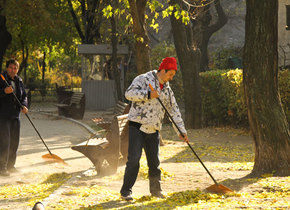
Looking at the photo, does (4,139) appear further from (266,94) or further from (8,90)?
(266,94)

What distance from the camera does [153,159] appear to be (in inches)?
258

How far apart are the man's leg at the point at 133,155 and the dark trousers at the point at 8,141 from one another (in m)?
3.03

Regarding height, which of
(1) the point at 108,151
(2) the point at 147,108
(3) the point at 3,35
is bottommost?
(1) the point at 108,151

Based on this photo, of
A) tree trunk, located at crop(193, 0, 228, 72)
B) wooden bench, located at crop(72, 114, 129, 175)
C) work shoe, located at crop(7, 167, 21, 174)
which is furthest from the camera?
tree trunk, located at crop(193, 0, 228, 72)

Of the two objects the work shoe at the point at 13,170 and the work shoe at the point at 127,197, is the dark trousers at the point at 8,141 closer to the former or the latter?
the work shoe at the point at 13,170

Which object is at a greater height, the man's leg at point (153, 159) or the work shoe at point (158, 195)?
the man's leg at point (153, 159)

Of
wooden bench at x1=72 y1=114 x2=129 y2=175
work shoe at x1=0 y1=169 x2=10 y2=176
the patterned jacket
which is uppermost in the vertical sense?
the patterned jacket

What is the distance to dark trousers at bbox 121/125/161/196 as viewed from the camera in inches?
248

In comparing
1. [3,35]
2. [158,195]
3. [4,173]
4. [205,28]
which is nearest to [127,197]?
[158,195]

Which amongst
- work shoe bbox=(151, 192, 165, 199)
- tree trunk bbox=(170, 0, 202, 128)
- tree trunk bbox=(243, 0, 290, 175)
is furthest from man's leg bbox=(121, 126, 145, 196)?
tree trunk bbox=(170, 0, 202, 128)

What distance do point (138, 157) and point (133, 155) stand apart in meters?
0.07

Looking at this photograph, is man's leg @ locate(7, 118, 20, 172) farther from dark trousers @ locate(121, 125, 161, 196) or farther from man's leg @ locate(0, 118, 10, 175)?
dark trousers @ locate(121, 125, 161, 196)

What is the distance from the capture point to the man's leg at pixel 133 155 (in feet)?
20.6

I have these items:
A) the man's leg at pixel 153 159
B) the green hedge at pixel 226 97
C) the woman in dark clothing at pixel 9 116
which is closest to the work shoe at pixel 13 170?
the woman in dark clothing at pixel 9 116
